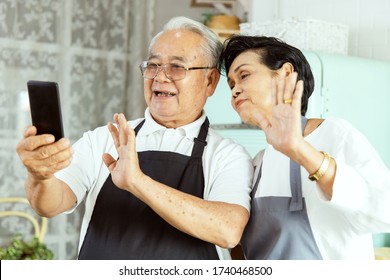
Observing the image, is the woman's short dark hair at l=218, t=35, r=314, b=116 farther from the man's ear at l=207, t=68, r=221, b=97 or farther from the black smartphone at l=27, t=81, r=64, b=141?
the black smartphone at l=27, t=81, r=64, b=141

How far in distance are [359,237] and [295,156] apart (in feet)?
0.66

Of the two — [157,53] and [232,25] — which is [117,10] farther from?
[157,53]

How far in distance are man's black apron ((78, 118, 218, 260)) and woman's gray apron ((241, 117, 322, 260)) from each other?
3.2 inches

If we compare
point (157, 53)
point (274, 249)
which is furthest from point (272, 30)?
point (274, 249)

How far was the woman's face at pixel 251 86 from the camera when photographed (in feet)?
2.77

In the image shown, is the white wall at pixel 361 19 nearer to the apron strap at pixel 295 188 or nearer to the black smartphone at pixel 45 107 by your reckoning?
the apron strap at pixel 295 188

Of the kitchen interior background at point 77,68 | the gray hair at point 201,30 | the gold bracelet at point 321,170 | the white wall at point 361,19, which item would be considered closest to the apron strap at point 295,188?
the gold bracelet at point 321,170

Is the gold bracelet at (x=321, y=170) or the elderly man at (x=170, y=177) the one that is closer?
the gold bracelet at (x=321, y=170)

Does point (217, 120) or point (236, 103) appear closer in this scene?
point (236, 103)

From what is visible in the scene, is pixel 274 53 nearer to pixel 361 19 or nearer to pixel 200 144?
pixel 200 144

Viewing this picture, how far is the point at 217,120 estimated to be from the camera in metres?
1.62

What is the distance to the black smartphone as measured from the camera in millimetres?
736

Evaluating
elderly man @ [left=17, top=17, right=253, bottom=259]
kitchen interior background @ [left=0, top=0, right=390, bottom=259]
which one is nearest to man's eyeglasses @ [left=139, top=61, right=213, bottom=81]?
elderly man @ [left=17, top=17, right=253, bottom=259]

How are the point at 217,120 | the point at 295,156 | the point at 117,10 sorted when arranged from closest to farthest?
the point at 295,156 → the point at 217,120 → the point at 117,10
